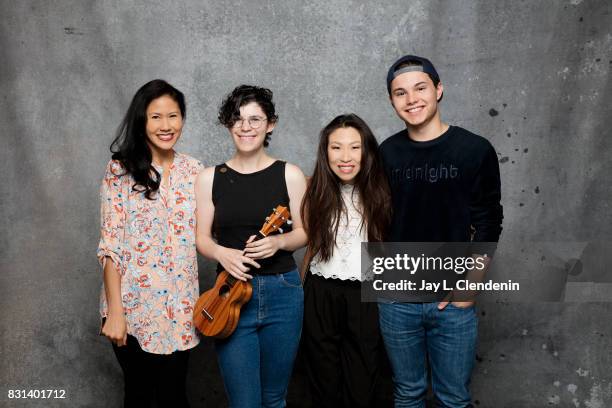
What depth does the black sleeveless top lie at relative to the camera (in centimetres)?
219

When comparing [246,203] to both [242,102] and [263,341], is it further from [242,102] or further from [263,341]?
[263,341]

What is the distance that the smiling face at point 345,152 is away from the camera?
7.53 ft

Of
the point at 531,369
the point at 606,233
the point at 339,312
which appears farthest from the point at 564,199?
the point at 339,312

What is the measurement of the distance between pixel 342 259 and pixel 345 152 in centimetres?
47

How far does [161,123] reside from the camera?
7.19ft

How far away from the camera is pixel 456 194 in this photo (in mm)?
2162

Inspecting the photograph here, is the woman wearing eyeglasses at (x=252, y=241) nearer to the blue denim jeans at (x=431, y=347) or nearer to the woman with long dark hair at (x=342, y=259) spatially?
the woman with long dark hair at (x=342, y=259)

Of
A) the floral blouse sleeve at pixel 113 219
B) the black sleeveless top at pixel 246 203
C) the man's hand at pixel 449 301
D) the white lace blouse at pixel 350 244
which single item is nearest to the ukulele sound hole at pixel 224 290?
the black sleeveless top at pixel 246 203

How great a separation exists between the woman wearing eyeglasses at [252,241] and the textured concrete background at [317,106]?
122cm

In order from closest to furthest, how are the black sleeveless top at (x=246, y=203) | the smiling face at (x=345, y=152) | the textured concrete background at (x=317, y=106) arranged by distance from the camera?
the black sleeveless top at (x=246, y=203), the smiling face at (x=345, y=152), the textured concrete background at (x=317, y=106)

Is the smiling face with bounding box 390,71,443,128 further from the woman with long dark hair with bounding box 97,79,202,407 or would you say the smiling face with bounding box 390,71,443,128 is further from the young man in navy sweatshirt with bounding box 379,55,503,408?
the woman with long dark hair with bounding box 97,79,202,407

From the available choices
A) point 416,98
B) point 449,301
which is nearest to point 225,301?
point 449,301

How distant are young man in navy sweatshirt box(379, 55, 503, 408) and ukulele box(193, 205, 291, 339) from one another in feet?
1.69

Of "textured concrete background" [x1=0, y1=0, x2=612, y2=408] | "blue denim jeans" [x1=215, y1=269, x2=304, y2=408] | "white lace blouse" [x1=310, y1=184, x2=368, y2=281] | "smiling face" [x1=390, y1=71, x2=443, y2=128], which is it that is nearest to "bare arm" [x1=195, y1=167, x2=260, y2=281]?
"blue denim jeans" [x1=215, y1=269, x2=304, y2=408]
